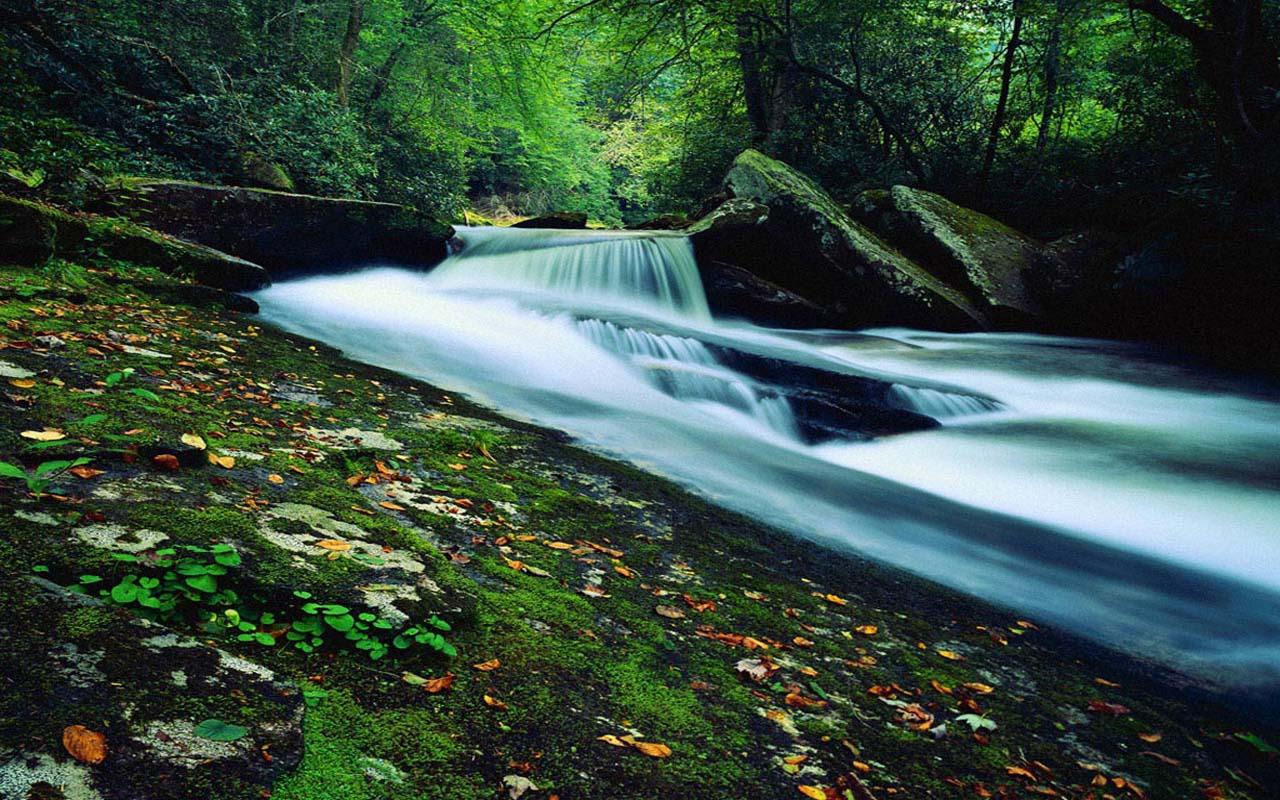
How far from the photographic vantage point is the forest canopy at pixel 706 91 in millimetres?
9078

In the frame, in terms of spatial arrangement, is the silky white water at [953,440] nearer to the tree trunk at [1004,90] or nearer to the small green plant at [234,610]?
the small green plant at [234,610]

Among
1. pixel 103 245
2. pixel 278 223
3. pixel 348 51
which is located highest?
pixel 348 51

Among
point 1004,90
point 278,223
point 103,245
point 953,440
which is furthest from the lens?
point 1004,90

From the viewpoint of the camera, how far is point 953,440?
7.47m

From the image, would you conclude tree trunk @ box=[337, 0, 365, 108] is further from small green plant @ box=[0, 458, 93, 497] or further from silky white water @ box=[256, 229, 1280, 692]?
small green plant @ box=[0, 458, 93, 497]

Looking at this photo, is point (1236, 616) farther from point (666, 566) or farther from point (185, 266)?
point (185, 266)

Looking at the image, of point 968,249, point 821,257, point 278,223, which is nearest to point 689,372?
point 821,257

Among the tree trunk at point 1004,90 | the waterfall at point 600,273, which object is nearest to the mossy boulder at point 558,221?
the waterfall at point 600,273

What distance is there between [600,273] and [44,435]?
426 inches

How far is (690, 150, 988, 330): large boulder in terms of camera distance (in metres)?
11.2

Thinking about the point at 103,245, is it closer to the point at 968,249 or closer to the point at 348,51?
the point at 348,51

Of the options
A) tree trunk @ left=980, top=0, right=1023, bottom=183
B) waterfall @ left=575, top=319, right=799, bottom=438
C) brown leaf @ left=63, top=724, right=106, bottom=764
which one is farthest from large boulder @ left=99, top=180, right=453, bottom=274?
tree trunk @ left=980, top=0, right=1023, bottom=183

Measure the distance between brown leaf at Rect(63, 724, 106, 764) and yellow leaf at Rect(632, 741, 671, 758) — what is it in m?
1.13

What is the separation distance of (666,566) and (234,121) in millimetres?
11934
